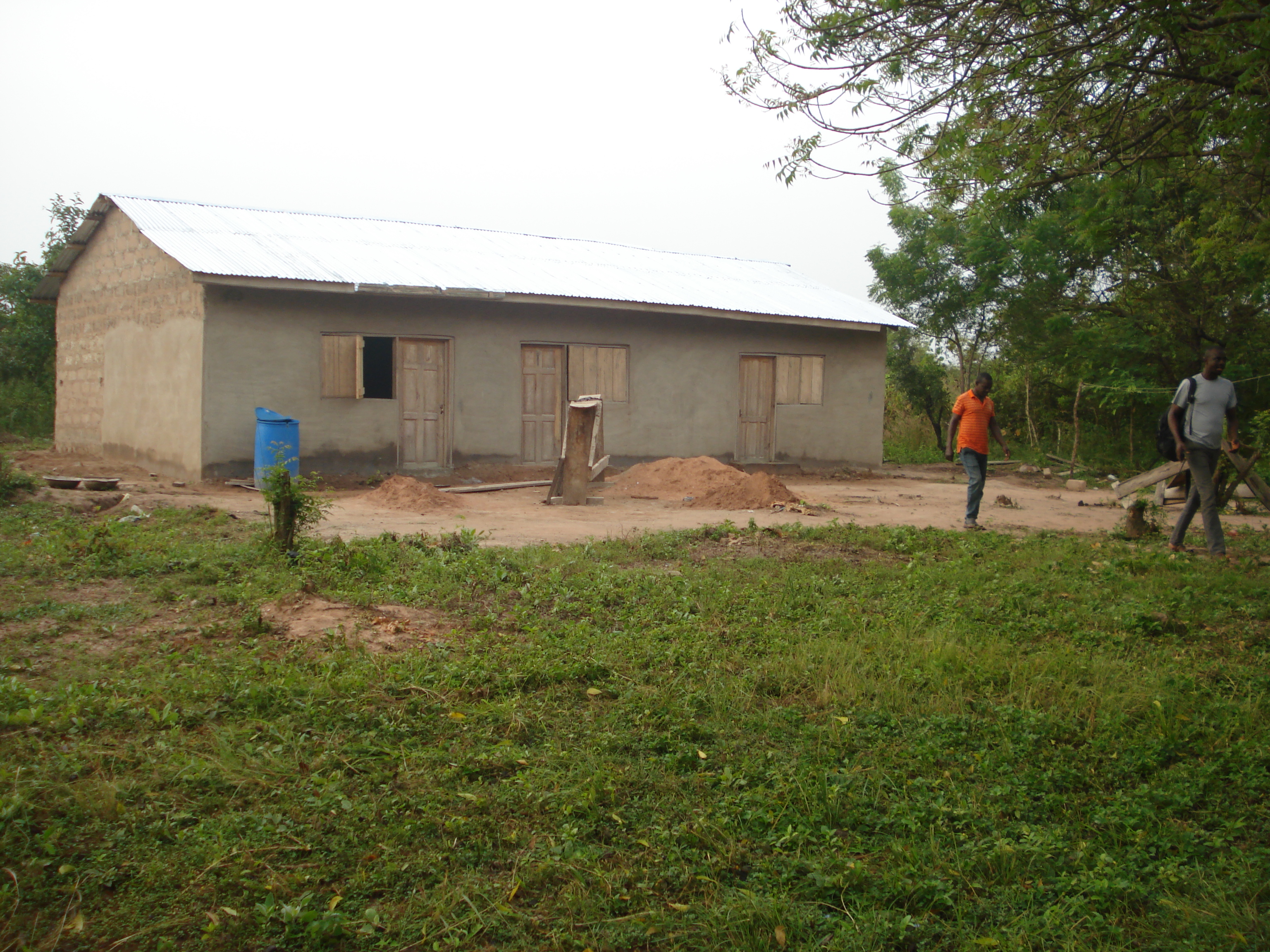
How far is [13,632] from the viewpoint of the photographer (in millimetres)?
4684

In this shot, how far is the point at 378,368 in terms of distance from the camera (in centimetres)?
1952

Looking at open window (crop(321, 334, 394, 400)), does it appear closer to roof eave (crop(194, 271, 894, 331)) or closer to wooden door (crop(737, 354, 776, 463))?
roof eave (crop(194, 271, 894, 331))

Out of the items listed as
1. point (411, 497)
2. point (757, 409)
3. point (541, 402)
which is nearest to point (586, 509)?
point (411, 497)

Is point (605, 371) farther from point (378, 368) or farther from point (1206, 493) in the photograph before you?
point (1206, 493)

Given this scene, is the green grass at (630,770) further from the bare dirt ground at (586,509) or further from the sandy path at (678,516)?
the bare dirt ground at (586,509)

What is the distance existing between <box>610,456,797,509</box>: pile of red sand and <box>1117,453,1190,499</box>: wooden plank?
13.8 feet

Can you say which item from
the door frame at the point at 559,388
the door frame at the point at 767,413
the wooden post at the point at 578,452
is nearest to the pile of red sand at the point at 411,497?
the wooden post at the point at 578,452

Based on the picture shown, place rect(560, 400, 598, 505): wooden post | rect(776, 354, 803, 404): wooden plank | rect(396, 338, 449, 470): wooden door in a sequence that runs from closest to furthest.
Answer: rect(560, 400, 598, 505): wooden post
rect(396, 338, 449, 470): wooden door
rect(776, 354, 803, 404): wooden plank

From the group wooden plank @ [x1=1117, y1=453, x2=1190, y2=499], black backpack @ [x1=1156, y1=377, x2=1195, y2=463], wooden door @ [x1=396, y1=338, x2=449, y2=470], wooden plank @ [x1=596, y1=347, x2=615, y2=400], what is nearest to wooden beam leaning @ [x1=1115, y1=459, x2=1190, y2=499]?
wooden plank @ [x1=1117, y1=453, x2=1190, y2=499]

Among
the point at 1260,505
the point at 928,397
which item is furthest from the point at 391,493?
the point at 928,397

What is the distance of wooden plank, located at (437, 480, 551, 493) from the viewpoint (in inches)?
477

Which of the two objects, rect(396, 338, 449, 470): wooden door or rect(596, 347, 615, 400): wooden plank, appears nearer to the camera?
rect(396, 338, 449, 470): wooden door

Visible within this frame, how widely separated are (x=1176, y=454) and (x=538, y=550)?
5.19 m

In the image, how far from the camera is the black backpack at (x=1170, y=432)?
7.54 metres
